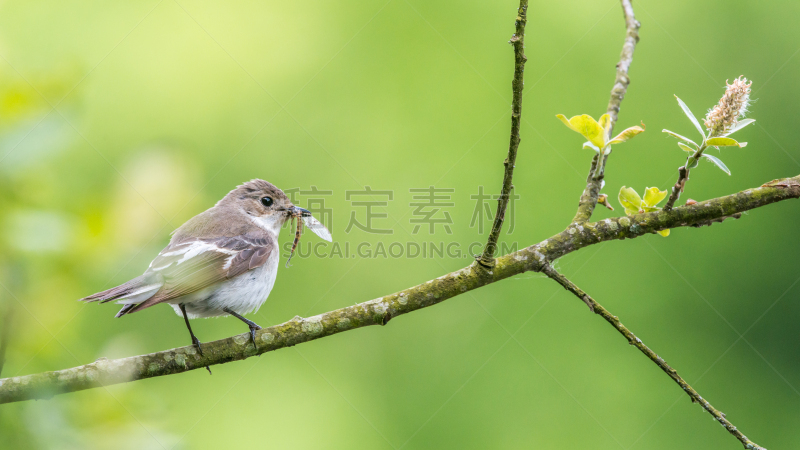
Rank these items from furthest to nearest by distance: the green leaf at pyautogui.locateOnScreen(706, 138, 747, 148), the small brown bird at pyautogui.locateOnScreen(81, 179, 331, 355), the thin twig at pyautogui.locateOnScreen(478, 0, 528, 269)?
the small brown bird at pyautogui.locateOnScreen(81, 179, 331, 355) < the green leaf at pyautogui.locateOnScreen(706, 138, 747, 148) < the thin twig at pyautogui.locateOnScreen(478, 0, 528, 269)

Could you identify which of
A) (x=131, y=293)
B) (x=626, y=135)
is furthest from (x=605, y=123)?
(x=131, y=293)

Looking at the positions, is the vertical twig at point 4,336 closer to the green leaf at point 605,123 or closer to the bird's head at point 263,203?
the green leaf at point 605,123

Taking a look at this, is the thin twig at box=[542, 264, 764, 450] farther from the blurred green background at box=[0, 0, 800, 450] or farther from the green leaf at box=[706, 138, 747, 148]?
the blurred green background at box=[0, 0, 800, 450]

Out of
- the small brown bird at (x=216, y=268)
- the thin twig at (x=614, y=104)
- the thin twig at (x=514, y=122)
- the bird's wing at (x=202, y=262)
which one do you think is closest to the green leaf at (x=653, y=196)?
the thin twig at (x=614, y=104)

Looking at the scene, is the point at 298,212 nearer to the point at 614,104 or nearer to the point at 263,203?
the point at 263,203

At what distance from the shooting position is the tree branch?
2.27 metres

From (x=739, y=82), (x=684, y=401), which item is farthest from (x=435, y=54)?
(x=739, y=82)

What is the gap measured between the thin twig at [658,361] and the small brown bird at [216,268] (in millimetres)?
Result: 1344

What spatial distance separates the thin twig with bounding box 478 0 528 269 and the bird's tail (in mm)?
1590

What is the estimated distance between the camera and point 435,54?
7.22m

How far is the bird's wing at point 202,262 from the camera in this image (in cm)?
279

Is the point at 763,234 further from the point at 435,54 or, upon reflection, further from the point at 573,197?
the point at 435,54

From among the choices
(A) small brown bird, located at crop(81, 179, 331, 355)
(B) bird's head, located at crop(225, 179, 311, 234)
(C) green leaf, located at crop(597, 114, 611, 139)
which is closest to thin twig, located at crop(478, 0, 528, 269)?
(C) green leaf, located at crop(597, 114, 611, 139)

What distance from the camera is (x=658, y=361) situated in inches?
84.8
